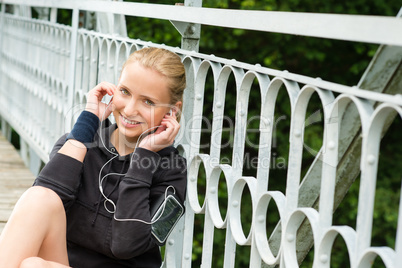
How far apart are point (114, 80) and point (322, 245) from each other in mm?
1556

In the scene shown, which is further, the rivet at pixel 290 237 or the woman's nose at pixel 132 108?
the woman's nose at pixel 132 108

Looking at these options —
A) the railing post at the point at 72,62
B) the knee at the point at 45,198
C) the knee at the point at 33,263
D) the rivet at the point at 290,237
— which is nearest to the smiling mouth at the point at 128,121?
the knee at the point at 45,198

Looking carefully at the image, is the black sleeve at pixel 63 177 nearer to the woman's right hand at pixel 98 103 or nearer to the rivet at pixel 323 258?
the woman's right hand at pixel 98 103

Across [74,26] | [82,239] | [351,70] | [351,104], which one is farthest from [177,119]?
[351,70]

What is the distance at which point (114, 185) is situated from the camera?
2199 mm

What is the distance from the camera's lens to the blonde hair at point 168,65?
2119 millimetres

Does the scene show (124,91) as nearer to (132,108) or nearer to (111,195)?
(132,108)

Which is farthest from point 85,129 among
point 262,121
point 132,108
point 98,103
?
point 262,121

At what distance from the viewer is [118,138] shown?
229cm

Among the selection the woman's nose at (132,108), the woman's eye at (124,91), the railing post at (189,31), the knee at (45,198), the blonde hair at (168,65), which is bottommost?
the knee at (45,198)

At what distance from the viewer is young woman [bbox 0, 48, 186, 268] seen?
2.04m

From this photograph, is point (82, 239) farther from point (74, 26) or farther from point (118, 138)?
point (74, 26)

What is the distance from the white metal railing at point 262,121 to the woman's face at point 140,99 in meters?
0.12

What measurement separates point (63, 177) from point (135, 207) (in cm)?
29
